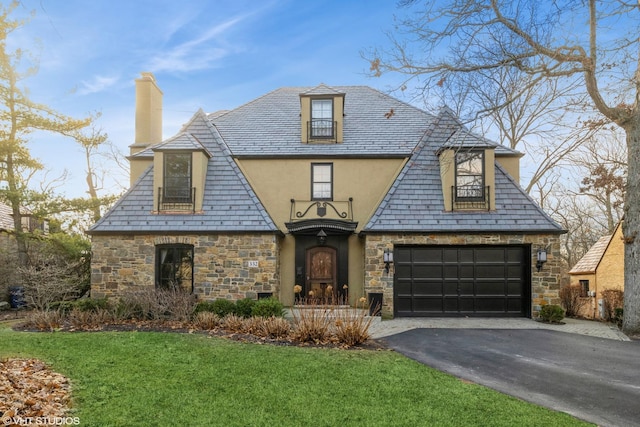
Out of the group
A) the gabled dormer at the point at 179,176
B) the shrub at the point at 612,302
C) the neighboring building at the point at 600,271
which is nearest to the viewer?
the shrub at the point at 612,302

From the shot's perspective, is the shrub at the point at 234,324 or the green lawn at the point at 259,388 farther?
the shrub at the point at 234,324

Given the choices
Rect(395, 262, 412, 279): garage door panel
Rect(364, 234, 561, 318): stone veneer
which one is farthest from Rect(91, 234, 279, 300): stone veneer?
Rect(395, 262, 412, 279): garage door panel

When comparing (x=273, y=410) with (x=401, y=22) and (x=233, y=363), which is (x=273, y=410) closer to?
(x=233, y=363)

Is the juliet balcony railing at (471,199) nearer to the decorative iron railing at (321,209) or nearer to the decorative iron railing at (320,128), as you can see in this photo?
the decorative iron railing at (321,209)

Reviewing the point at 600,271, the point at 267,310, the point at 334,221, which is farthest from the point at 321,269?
the point at 600,271

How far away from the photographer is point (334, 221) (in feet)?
45.7

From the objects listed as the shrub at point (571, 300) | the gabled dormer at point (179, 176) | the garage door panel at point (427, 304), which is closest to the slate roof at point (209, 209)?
the gabled dormer at point (179, 176)

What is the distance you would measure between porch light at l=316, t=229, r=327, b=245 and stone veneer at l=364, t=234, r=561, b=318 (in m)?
1.52

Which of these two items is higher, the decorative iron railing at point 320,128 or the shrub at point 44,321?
the decorative iron railing at point 320,128

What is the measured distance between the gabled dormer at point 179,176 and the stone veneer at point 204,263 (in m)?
1.19

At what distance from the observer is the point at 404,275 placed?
13461 millimetres

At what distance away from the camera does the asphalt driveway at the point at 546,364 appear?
5.78m

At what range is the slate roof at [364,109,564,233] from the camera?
13133mm

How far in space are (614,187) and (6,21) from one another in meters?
24.2
